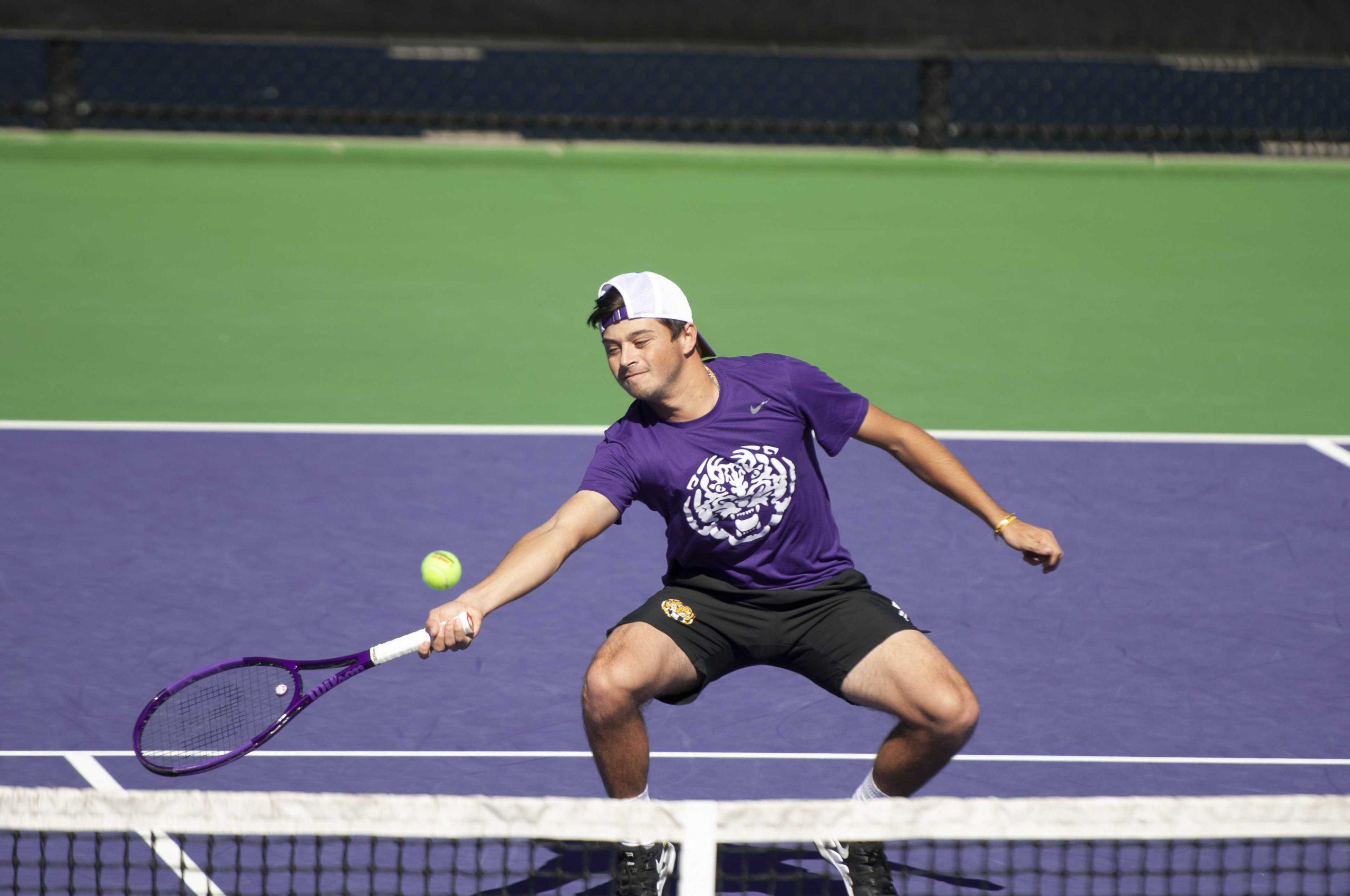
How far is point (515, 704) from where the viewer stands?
515 cm

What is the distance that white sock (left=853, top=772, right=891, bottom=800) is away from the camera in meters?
4.05

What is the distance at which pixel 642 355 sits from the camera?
4.22 metres

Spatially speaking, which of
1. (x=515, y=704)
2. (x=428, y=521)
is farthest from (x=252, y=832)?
(x=428, y=521)

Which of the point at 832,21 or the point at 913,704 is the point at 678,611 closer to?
the point at 913,704

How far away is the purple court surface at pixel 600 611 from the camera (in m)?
4.76

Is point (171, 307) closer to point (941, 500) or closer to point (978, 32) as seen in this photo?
point (941, 500)

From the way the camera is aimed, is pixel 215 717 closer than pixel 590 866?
No

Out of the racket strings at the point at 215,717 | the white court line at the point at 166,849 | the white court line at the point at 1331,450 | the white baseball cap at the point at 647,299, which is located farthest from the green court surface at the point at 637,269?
the white baseball cap at the point at 647,299

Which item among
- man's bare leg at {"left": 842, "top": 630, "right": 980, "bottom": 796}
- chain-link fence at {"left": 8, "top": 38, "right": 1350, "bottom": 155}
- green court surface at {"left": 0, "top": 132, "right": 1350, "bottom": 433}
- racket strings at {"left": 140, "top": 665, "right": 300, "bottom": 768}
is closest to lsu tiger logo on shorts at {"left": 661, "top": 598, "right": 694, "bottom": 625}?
man's bare leg at {"left": 842, "top": 630, "right": 980, "bottom": 796}

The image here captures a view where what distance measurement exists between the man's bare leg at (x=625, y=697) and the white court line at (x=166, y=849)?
0.95m

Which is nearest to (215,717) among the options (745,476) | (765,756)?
(765,756)

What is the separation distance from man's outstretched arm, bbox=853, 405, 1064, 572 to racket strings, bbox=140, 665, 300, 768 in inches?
68.2

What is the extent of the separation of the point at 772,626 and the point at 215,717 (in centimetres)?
169

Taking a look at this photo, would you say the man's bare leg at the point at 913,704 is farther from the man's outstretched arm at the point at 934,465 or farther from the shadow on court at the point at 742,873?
the man's outstretched arm at the point at 934,465
